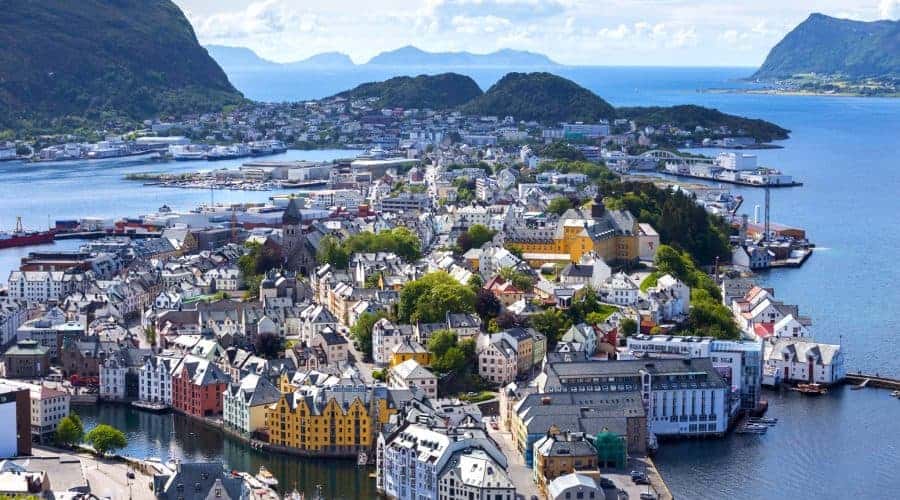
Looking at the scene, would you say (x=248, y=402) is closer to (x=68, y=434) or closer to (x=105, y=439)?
(x=105, y=439)

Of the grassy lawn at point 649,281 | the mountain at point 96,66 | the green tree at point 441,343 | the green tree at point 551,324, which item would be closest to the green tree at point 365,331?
the green tree at point 441,343

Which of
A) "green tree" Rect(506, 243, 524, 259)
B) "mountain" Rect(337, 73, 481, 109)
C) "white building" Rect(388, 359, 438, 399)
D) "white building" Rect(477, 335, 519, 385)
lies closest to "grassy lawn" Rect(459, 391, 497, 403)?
"white building" Rect(388, 359, 438, 399)

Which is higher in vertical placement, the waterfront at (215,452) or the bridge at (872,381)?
the bridge at (872,381)

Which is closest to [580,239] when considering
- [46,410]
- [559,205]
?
[559,205]

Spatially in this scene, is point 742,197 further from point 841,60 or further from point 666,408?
point 841,60

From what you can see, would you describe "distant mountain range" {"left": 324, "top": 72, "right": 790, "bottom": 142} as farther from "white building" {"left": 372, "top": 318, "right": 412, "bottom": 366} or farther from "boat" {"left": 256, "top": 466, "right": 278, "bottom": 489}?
"boat" {"left": 256, "top": 466, "right": 278, "bottom": 489}

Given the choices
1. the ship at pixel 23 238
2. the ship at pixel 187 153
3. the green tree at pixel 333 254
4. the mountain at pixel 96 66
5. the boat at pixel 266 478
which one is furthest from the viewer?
the mountain at pixel 96 66

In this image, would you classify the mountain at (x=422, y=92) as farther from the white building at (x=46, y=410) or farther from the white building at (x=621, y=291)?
the white building at (x=46, y=410)
